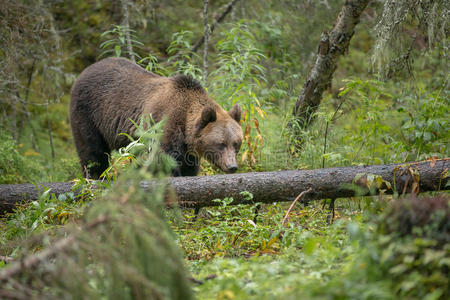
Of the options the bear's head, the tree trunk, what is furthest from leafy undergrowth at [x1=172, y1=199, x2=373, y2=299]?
the tree trunk

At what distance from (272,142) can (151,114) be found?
241cm

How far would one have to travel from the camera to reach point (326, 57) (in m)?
7.39

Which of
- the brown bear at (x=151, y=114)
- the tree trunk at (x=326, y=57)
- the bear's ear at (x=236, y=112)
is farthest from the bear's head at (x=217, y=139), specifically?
the tree trunk at (x=326, y=57)

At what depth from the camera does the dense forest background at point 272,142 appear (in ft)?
8.02

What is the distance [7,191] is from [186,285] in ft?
14.3

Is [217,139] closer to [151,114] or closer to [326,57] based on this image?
[151,114]

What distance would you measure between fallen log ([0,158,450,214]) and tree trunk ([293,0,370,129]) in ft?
8.09

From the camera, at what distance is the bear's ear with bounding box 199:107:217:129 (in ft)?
20.7

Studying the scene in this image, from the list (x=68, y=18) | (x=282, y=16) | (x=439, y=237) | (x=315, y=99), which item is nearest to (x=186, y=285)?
(x=439, y=237)

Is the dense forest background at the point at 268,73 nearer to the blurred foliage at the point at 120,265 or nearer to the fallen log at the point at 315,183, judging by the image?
the fallen log at the point at 315,183

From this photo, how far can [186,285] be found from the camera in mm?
2277

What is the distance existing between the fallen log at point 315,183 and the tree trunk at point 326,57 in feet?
8.09

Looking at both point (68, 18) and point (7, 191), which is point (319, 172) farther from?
point (68, 18)

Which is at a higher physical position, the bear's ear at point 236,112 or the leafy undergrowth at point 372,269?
the bear's ear at point 236,112
